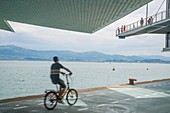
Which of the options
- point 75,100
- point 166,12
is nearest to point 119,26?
point 166,12

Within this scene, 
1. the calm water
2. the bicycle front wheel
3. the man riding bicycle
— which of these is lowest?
the calm water

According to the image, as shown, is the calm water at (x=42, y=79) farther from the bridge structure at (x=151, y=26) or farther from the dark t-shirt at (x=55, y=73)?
the dark t-shirt at (x=55, y=73)

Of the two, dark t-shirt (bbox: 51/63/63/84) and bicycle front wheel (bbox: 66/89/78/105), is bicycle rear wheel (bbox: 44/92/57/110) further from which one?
bicycle front wheel (bbox: 66/89/78/105)

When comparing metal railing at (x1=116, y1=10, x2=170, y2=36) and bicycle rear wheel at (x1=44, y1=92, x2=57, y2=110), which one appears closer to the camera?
bicycle rear wheel at (x1=44, y1=92, x2=57, y2=110)

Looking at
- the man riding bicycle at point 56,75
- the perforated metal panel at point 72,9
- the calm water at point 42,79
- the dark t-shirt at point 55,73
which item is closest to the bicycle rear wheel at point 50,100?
the man riding bicycle at point 56,75

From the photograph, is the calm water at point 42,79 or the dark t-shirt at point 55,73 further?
the calm water at point 42,79

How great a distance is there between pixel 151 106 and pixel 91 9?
17.8ft

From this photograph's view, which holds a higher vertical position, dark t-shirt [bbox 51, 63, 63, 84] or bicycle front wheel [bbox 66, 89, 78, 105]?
dark t-shirt [bbox 51, 63, 63, 84]

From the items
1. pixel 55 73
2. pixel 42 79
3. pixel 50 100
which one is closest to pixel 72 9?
pixel 55 73

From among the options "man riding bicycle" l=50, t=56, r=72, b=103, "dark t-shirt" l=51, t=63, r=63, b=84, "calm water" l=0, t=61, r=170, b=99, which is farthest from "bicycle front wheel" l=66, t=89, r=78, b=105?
"calm water" l=0, t=61, r=170, b=99

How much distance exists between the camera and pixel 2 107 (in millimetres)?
6719

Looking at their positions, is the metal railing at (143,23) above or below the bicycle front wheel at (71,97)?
above

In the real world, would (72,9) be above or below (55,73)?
above

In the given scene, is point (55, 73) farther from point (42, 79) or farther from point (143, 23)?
point (42, 79)
